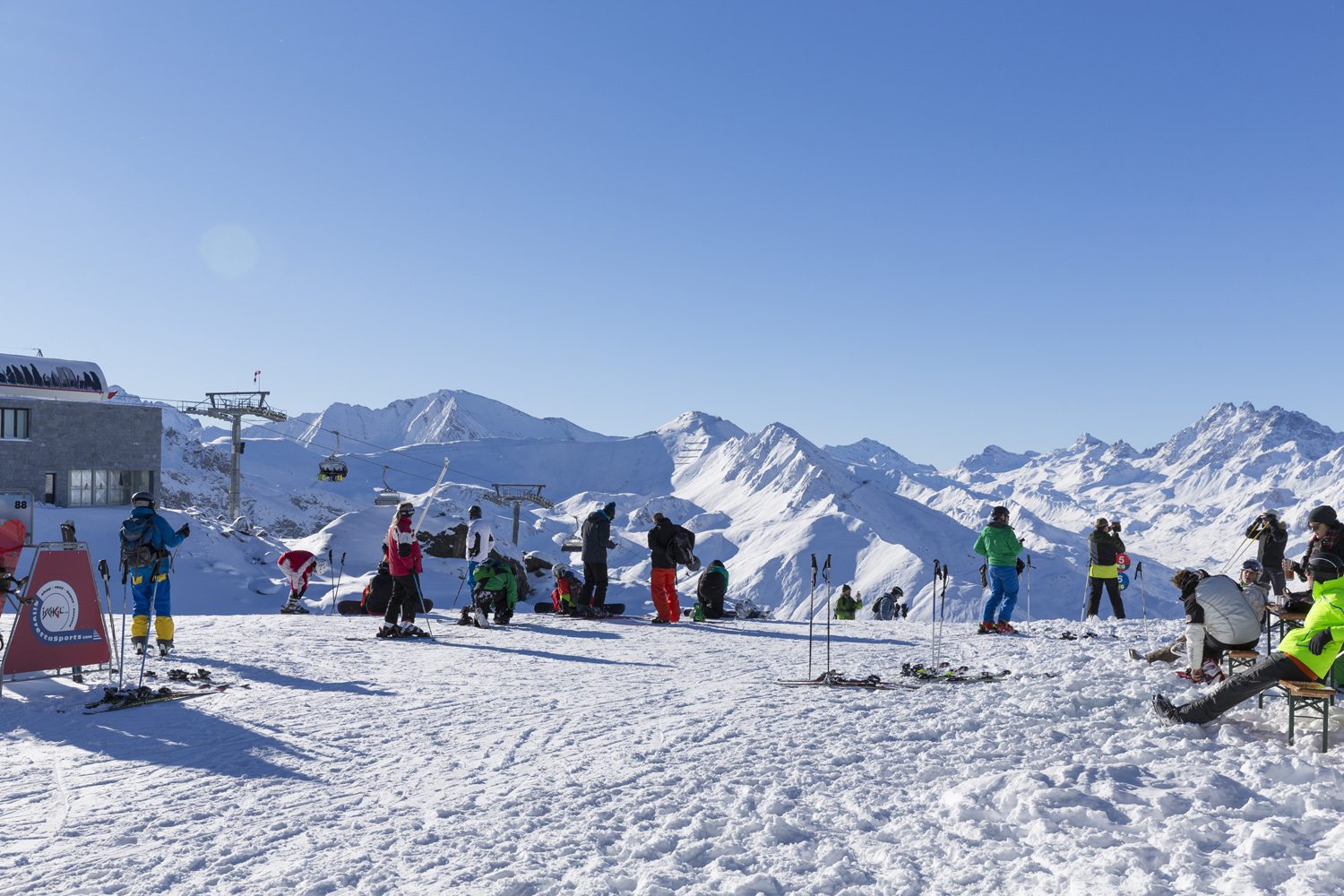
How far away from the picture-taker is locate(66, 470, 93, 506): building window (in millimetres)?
36188

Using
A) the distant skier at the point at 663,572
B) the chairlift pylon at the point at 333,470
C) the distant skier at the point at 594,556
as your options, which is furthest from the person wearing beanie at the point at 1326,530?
the chairlift pylon at the point at 333,470

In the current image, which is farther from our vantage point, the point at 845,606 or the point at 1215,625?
the point at 845,606

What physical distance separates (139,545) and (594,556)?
7149mm

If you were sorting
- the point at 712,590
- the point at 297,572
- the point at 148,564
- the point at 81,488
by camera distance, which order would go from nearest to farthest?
the point at 148,564 < the point at 712,590 < the point at 297,572 < the point at 81,488

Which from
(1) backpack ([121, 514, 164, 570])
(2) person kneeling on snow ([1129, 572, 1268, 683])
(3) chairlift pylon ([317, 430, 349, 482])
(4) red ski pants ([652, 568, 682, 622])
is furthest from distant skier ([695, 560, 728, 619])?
(3) chairlift pylon ([317, 430, 349, 482])

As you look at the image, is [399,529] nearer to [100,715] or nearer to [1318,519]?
[100,715]

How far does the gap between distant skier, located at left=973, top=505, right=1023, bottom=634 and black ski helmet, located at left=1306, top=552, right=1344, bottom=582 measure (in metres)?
7.14

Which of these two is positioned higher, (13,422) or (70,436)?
(13,422)

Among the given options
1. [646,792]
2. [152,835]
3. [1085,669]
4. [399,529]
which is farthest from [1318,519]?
[399,529]

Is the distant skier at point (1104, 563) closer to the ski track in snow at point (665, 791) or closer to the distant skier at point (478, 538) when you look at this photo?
the ski track in snow at point (665, 791)

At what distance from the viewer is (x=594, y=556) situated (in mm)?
15617

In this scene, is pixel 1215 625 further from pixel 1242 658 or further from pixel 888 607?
pixel 888 607

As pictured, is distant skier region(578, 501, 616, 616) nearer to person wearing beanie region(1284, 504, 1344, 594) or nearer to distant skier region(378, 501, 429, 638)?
distant skier region(378, 501, 429, 638)

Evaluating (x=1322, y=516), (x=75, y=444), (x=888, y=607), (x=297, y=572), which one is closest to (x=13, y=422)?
(x=75, y=444)
